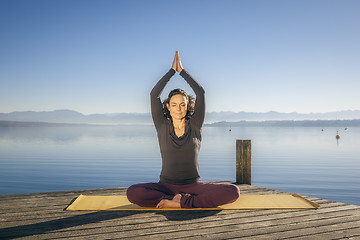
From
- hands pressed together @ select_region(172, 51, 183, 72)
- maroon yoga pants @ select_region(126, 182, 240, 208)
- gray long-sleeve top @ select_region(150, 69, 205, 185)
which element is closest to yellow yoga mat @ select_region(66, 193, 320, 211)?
maroon yoga pants @ select_region(126, 182, 240, 208)

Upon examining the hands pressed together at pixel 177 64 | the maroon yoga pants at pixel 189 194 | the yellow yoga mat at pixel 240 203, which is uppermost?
the hands pressed together at pixel 177 64

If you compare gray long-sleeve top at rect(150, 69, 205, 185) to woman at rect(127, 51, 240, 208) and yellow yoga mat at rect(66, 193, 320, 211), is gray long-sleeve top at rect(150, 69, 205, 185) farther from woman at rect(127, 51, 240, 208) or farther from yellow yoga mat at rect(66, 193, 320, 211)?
→ yellow yoga mat at rect(66, 193, 320, 211)

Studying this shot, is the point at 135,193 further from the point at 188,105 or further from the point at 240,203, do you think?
the point at 240,203

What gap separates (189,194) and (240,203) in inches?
35.6

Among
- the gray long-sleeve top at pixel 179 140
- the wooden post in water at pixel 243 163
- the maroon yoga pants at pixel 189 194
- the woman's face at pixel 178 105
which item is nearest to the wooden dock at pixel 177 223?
the maroon yoga pants at pixel 189 194

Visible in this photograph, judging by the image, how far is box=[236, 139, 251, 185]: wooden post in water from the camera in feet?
23.3

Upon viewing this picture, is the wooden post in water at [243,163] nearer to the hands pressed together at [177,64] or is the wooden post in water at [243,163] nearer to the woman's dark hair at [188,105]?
the woman's dark hair at [188,105]

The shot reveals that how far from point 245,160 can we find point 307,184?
9.67 metres

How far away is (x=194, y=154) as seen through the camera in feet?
15.3

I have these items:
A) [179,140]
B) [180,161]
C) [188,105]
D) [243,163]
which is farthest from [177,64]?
[243,163]

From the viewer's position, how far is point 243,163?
23.5ft

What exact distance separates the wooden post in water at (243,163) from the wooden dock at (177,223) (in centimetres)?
224

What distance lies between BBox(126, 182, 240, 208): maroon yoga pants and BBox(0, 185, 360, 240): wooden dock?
154mm

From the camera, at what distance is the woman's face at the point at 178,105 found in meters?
4.55
